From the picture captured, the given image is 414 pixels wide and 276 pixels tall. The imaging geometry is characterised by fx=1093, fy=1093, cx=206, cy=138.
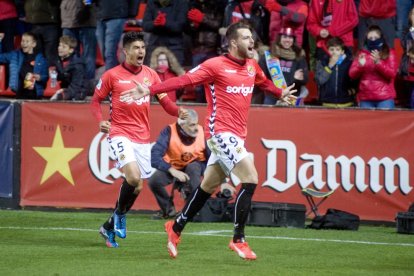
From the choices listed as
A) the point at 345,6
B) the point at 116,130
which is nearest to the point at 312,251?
the point at 116,130

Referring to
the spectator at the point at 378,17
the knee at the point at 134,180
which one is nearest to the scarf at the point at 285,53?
the spectator at the point at 378,17

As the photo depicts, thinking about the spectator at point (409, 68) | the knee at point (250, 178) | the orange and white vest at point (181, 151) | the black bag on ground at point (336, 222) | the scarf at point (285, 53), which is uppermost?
the scarf at point (285, 53)

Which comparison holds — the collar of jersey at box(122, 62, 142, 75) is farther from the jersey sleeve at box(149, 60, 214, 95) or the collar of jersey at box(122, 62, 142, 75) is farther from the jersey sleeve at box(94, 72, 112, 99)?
the jersey sleeve at box(149, 60, 214, 95)

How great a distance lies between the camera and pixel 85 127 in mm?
16797

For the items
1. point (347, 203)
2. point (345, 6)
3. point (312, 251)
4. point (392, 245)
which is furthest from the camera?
point (345, 6)

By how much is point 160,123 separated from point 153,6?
2.62m

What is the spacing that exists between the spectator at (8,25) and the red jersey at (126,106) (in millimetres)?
8049

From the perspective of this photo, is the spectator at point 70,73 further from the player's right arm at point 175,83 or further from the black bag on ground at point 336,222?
the player's right arm at point 175,83

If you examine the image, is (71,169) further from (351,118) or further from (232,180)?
(351,118)

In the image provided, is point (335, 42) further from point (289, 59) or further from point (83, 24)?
point (83, 24)

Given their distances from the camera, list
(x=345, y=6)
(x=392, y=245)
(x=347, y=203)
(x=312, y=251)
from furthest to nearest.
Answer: (x=345, y=6)
(x=347, y=203)
(x=392, y=245)
(x=312, y=251)

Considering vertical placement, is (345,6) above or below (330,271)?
above

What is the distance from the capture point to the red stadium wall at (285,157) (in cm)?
1585

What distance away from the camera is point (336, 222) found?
1503 cm
